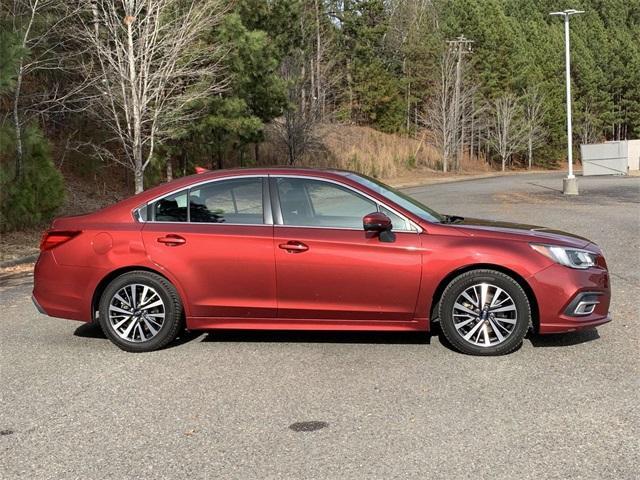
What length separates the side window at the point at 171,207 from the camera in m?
5.77

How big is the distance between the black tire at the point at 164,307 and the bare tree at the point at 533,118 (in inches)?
2674

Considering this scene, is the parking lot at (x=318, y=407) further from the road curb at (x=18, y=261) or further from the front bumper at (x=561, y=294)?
the road curb at (x=18, y=261)

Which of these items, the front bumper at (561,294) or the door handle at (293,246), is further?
the door handle at (293,246)

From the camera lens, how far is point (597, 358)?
531 centimetres

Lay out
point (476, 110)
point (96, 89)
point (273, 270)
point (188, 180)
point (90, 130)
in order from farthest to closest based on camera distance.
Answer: point (476, 110)
point (90, 130)
point (96, 89)
point (188, 180)
point (273, 270)

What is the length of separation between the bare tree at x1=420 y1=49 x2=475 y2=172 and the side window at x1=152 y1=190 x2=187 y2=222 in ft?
172

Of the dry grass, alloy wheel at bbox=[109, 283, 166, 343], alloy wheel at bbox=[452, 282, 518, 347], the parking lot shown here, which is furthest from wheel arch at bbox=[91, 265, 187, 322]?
the dry grass

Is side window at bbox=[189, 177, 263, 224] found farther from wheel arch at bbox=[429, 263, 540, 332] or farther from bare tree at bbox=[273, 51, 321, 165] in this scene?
bare tree at bbox=[273, 51, 321, 165]

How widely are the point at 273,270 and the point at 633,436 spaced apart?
2878mm

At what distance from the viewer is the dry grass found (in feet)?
136

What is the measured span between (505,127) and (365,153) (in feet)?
77.5

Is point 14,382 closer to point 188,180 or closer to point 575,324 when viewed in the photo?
point 188,180

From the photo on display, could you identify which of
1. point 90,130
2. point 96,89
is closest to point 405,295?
point 96,89

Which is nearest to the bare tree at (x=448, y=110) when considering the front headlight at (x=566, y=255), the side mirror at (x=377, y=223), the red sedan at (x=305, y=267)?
the front headlight at (x=566, y=255)
